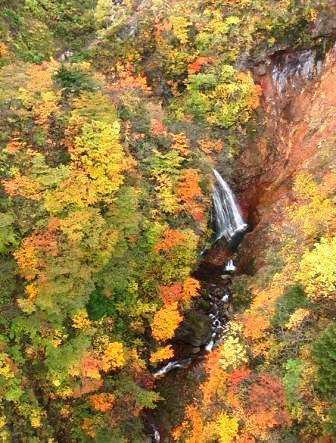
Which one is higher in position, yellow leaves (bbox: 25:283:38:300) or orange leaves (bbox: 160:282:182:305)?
yellow leaves (bbox: 25:283:38:300)

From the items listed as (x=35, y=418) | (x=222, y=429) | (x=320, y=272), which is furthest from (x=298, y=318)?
(x=35, y=418)

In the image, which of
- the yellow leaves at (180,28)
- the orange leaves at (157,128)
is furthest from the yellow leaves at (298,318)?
the yellow leaves at (180,28)

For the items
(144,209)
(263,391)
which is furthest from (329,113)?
(263,391)

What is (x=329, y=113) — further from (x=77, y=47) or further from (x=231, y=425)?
(x=231, y=425)

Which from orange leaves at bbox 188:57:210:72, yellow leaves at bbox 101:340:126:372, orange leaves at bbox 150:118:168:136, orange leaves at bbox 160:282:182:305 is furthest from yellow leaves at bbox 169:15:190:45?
yellow leaves at bbox 101:340:126:372

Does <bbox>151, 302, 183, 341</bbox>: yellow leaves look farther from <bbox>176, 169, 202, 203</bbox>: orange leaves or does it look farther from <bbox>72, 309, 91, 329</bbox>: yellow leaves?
<bbox>176, 169, 202, 203</bbox>: orange leaves

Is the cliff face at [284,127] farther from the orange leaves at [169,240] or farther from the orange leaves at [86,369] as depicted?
the orange leaves at [86,369]
